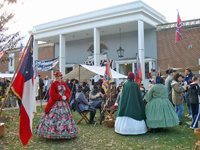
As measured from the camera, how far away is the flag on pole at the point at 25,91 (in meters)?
4.15

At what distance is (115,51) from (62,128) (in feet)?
45.3

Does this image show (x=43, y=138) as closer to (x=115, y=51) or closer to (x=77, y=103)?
(x=77, y=103)

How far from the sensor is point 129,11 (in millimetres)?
14484

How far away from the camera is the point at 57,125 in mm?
→ 5102

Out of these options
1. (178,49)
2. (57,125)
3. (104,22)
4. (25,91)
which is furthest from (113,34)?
(25,91)

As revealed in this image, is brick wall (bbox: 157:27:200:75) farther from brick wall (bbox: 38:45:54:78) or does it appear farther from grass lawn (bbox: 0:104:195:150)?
brick wall (bbox: 38:45:54:78)

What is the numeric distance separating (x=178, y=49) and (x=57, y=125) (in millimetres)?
12819

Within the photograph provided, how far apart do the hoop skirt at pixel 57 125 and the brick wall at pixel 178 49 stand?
11.2 metres

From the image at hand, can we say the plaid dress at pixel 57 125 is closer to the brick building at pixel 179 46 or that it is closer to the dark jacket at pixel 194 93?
the dark jacket at pixel 194 93

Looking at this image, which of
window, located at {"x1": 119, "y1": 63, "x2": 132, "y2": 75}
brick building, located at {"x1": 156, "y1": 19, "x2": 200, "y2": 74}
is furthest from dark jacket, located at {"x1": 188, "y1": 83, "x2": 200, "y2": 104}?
window, located at {"x1": 119, "y1": 63, "x2": 132, "y2": 75}

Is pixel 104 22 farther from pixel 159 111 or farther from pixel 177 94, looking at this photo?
pixel 159 111

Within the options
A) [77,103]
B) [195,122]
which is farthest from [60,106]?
[195,122]

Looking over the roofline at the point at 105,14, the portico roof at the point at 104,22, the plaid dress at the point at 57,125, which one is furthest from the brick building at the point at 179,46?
the plaid dress at the point at 57,125

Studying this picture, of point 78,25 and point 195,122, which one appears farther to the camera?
point 78,25
